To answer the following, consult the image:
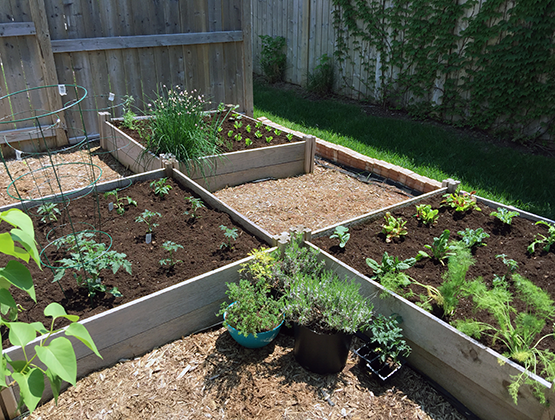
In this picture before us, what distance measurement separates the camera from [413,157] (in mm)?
5605

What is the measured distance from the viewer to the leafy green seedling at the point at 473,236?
3.20 metres

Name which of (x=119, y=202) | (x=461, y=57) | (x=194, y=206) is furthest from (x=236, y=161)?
(x=461, y=57)

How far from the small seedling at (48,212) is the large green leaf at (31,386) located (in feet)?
8.43

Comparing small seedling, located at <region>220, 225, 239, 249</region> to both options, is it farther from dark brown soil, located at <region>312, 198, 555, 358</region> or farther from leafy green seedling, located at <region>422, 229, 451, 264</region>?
leafy green seedling, located at <region>422, 229, 451, 264</region>

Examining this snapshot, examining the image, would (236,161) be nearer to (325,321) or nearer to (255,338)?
(255,338)

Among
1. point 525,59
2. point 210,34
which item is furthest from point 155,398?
point 525,59

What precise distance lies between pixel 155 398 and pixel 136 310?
49 centimetres

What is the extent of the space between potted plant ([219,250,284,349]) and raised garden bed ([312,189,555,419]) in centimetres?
54

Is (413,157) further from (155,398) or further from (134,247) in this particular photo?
(155,398)

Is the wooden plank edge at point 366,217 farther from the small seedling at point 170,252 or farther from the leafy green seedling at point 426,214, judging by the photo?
the small seedling at point 170,252

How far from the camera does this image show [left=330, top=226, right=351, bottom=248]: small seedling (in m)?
3.20

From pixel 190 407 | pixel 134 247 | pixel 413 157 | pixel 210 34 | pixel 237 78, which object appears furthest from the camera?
pixel 237 78

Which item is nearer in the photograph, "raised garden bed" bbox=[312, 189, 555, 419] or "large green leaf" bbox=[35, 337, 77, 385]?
"large green leaf" bbox=[35, 337, 77, 385]

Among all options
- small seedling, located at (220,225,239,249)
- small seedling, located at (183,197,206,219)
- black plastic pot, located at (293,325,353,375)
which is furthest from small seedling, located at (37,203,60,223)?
black plastic pot, located at (293,325,353,375)
